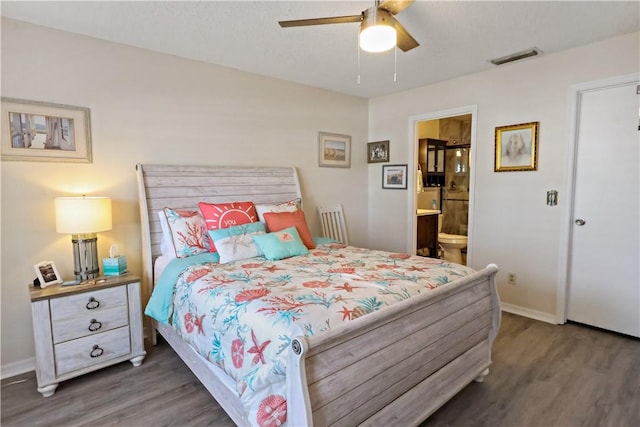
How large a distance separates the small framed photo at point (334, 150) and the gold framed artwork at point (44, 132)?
7.89 ft

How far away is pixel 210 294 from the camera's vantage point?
1.94m

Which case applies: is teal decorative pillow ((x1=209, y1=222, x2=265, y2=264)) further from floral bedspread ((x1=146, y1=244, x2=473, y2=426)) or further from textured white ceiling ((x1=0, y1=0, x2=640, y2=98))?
textured white ceiling ((x1=0, y1=0, x2=640, y2=98))

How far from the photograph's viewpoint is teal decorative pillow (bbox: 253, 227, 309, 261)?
8.74ft

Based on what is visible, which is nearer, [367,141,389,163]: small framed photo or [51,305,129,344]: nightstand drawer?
[51,305,129,344]: nightstand drawer

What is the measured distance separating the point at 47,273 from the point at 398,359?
2.39 m

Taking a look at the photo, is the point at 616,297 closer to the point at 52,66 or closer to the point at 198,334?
the point at 198,334

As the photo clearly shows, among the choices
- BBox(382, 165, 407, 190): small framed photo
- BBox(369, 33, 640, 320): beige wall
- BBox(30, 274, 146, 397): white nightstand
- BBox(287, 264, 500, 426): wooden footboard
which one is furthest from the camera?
BBox(382, 165, 407, 190): small framed photo

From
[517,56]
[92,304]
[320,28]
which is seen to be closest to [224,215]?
[92,304]

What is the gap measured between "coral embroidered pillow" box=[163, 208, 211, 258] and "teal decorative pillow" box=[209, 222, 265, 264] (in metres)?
0.15

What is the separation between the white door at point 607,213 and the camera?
277cm

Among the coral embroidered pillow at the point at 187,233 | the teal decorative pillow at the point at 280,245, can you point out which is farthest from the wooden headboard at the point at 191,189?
the teal decorative pillow at the point at 280,245

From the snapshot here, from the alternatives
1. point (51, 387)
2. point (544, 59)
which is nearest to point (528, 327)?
point (544, 59)

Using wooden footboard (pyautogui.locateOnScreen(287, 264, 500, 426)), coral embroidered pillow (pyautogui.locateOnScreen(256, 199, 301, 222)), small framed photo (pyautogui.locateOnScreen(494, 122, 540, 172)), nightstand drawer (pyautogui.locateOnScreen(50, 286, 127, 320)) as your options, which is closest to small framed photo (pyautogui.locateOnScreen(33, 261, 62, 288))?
nightstand drawer (pyautogui.locateOnScreen(50, 286, 127, 320))

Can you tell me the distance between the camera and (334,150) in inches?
171
